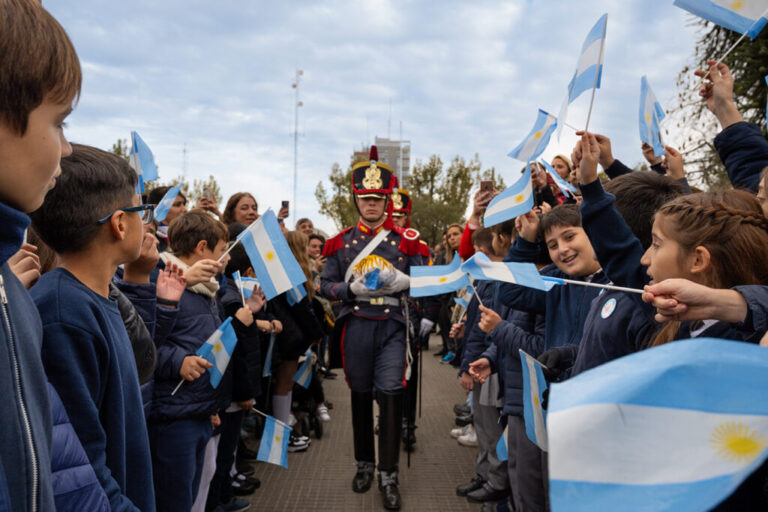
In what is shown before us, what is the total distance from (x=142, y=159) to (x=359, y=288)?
6.44 feet

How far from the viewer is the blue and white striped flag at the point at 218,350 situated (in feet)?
9.27

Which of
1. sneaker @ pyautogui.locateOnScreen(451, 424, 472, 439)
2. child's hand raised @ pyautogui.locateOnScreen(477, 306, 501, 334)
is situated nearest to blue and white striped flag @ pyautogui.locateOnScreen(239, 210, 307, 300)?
child's hand raised @ pyautogui.locateOnScreen(477, 306, 501, 334)

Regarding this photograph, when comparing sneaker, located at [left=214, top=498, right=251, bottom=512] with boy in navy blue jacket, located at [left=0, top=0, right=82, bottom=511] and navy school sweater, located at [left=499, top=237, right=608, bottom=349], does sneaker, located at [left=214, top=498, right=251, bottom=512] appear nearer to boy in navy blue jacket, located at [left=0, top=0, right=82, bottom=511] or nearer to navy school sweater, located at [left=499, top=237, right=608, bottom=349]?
navy school sweater, located at [left=499, top=237, right=608, bottom=349]

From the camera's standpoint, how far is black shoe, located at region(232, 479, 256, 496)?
4.03 metres

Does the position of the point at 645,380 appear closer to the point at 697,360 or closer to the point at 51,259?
the point at 697,360

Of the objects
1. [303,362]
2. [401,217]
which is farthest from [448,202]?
[303,362]

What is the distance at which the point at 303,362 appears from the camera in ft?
17.1

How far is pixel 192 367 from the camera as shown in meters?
2.73

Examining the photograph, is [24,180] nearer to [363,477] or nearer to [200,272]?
[200,272]

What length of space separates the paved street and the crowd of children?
237 millimetres

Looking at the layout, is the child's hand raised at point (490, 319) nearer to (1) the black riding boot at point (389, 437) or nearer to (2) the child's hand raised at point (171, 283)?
(1) the black riding boot at point (389, 437)

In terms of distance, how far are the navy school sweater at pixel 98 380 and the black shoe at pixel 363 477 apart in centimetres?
267

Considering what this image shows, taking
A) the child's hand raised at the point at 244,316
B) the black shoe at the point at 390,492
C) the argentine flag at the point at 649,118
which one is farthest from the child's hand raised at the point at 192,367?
the argentine flag at the point at 649,118

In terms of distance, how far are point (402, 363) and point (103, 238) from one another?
2906 mm
